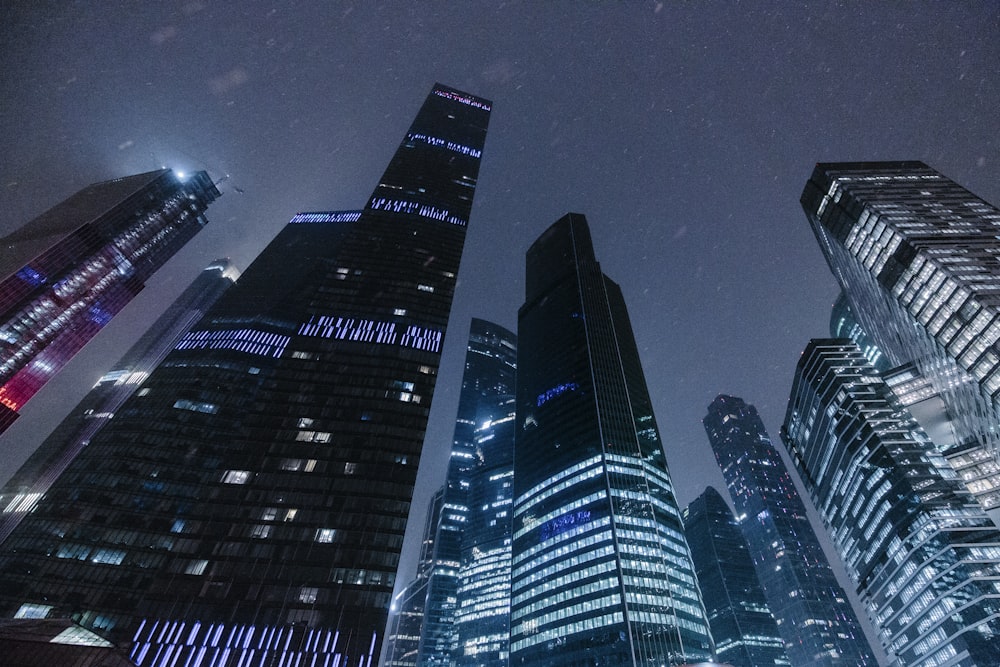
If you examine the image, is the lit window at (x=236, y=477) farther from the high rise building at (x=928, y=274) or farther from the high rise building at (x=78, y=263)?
the high rise building at (x=928, y=274)

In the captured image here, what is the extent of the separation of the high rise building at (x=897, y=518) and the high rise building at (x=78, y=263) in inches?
8144

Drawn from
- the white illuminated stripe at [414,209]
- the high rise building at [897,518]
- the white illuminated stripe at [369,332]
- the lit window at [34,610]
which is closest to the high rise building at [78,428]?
→ the lit window at [34,610]

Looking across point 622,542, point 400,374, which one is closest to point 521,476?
point 622,542

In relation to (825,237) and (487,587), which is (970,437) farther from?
(487,587)

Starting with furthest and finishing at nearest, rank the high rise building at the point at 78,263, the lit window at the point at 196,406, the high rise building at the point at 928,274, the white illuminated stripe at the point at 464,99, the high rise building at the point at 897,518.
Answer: the white illuminated stripe at the point at 464,99, the high rise building at the point at 78,263, the lit window at the point at 196,406, the high rise building at the point at 897,518, the high rise building at the point at 928,274

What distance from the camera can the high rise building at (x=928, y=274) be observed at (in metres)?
84.6

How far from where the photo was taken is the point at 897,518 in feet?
363

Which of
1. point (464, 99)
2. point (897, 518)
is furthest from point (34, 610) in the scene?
point (464, 99)

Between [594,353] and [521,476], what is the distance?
4424 cm

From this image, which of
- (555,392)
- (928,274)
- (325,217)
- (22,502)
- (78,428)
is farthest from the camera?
(325,217)

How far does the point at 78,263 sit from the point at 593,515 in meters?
153

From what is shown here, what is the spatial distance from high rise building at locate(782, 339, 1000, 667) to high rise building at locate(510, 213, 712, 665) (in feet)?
155

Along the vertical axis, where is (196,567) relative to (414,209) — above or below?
below

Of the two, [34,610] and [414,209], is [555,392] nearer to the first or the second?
[414,209]
